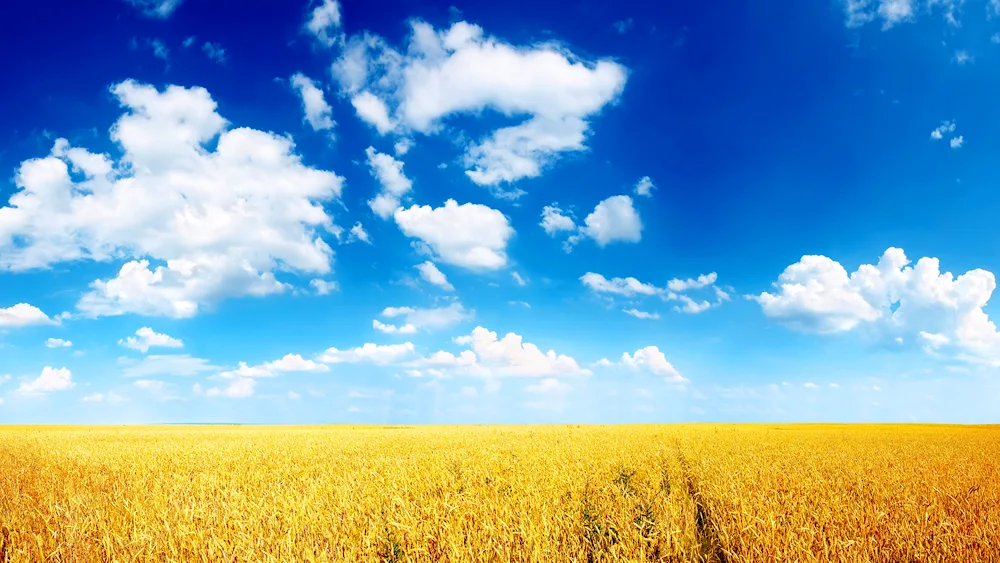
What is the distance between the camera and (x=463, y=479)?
11.6 metres

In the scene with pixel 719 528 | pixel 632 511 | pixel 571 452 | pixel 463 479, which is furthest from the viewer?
pixel 571 452

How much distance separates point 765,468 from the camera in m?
13.8

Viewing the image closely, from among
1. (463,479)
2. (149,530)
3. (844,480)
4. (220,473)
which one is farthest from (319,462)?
(844,480)

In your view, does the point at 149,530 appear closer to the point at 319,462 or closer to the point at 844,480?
the point at 319,462

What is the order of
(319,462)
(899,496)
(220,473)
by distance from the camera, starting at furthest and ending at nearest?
1. (319,462)
2. (220,473)
3. (899,496)

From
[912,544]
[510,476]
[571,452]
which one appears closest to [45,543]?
[510,476]

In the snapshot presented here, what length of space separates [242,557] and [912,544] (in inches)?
317

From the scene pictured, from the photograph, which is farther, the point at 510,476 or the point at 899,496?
the point at 510,476

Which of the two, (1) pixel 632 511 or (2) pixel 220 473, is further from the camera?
(2) pixel 220 473

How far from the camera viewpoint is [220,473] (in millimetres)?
13672

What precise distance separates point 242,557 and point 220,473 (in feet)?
27.5

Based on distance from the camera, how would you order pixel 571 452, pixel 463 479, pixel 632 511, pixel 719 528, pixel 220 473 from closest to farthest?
pixel 719 528, pixel 632 511, pixel 463 479, pixel 220 473, pixel 571 452

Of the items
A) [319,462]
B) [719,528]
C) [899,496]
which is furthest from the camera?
[319,462]

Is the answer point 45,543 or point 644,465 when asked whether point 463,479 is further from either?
point 45,543
